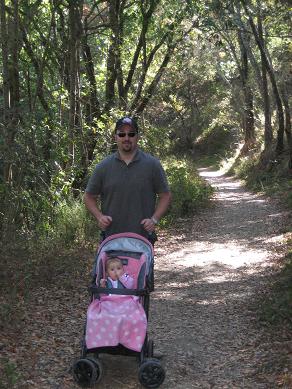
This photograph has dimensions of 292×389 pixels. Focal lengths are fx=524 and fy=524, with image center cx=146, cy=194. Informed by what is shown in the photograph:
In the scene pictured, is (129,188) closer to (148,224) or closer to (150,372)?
(148,224)

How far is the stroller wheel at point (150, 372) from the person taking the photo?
4422 millimetres

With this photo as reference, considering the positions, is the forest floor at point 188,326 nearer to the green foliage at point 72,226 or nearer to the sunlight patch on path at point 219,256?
the sunlight patch on path at point 219,256

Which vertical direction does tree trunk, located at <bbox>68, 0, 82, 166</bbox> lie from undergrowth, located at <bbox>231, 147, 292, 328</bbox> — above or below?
above

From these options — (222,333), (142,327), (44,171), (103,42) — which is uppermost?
(103,42)

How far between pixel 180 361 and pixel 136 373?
2.15 ft

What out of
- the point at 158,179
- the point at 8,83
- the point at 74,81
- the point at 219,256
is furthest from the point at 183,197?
the point at 158,179

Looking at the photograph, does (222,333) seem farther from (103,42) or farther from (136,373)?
(103,42)

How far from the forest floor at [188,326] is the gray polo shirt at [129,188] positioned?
1398mm

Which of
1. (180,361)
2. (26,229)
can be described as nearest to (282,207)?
(26,229)

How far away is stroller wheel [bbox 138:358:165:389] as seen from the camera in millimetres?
4422

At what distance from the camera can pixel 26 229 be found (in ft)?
29.6

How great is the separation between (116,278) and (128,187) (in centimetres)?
86

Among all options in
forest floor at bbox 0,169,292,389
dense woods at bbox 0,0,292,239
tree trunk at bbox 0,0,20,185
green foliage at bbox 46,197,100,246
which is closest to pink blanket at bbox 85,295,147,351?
forest floor at bbox 0,169,292,389

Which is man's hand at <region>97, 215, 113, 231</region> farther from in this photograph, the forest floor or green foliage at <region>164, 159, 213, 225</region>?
green foliage at <region>164, 159, 213, 225</region>
